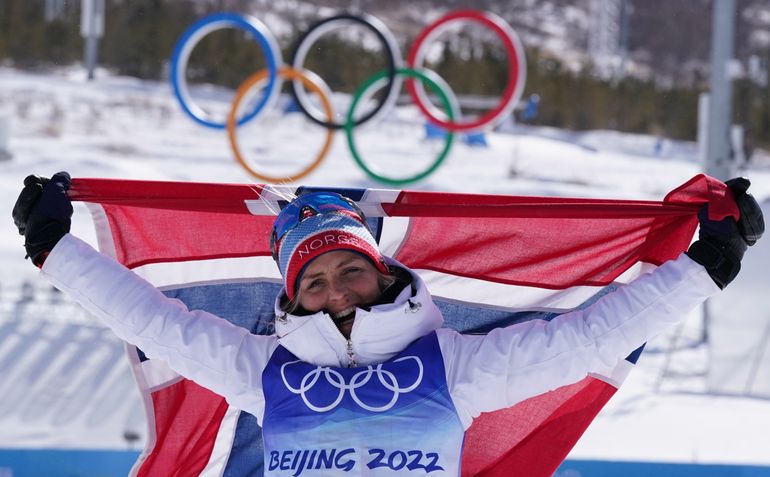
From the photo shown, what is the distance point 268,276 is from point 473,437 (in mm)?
644

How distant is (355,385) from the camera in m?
2.06

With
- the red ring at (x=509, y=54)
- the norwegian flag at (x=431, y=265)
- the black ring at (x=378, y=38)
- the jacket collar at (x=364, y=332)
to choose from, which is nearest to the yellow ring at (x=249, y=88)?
the black ring at (x=378, y=38)

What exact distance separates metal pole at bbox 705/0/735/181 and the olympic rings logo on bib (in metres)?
4.70

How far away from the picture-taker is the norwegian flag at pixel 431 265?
2422 mm

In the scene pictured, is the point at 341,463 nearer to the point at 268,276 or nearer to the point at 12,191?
the point at 268,276

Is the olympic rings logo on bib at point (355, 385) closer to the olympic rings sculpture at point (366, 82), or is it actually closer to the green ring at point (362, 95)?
the olympic rings sculpture at point (366, 82)

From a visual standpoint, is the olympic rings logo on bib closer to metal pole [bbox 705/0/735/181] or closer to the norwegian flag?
the norwegian flag

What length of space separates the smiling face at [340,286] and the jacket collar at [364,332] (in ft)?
0.11

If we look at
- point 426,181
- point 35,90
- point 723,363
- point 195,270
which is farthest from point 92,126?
point 195,270

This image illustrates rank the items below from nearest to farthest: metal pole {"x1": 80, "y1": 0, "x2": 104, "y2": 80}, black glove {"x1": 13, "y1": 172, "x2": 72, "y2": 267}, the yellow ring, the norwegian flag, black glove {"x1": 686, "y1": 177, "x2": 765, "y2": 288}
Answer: black glove {"x1": 686, "y1": 177, "x2": 765, "y2": 288} → black glove {"x1": 13, "y1": 172, "x2": 72, "y2": 267} → the norwegian flag → the yellow ring → metal pole {"x1": 80, "y1": 0, "x2": 104, "y2": 80}

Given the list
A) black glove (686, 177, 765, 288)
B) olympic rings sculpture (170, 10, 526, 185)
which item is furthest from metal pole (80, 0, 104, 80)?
black glove (686, 177, 765, 288)

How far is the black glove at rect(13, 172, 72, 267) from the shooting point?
214 centimetres

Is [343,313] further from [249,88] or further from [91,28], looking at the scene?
[91,28]

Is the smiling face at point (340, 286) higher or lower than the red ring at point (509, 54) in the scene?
higher
